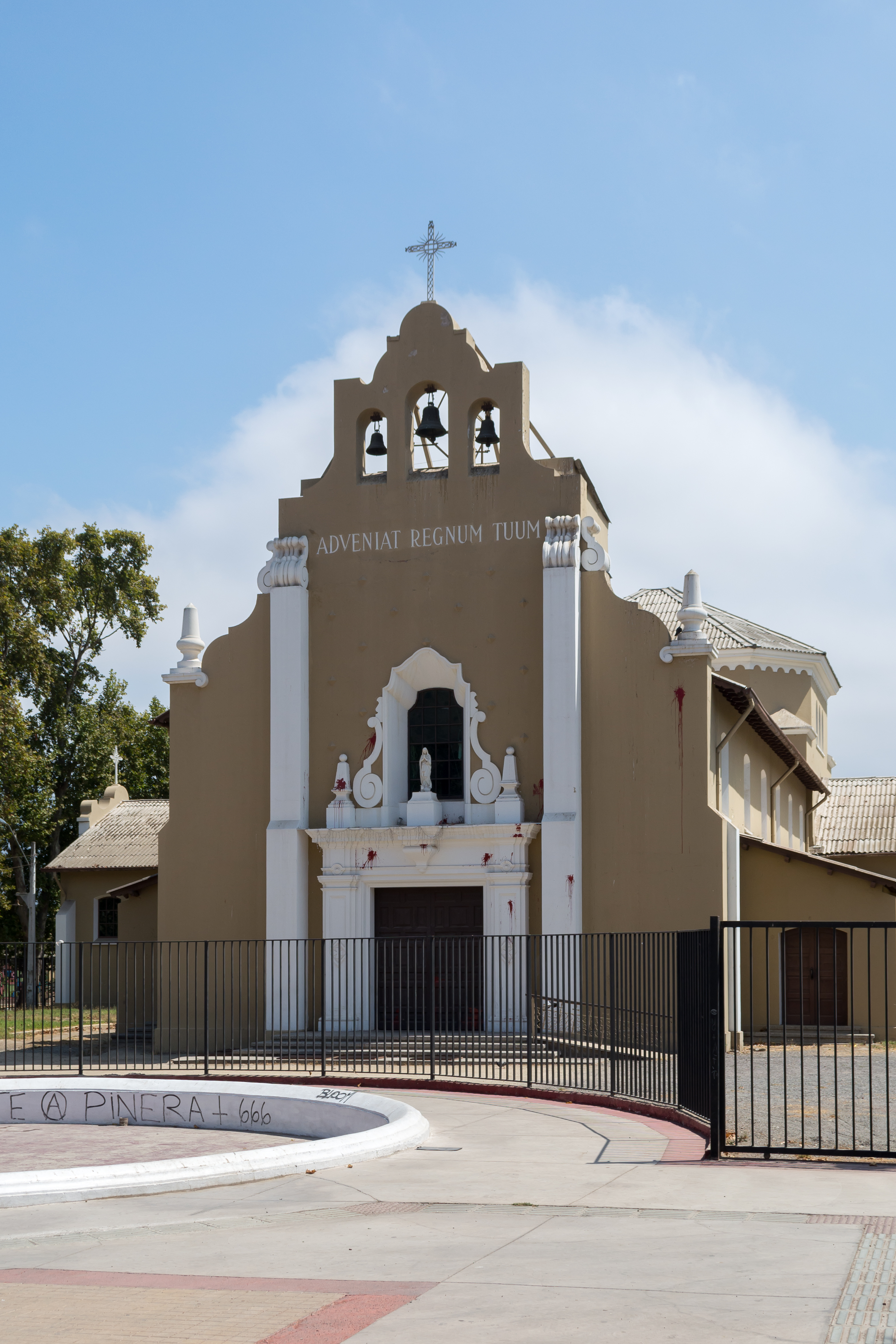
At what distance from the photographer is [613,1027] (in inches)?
677

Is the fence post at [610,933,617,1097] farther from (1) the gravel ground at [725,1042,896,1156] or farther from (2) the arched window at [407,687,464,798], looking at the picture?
(2) the arched window at [407,687,464,798]

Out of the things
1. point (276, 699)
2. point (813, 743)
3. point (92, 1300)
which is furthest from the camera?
point (813, 743)

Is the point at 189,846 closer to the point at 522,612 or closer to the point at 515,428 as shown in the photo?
the point at 522,612

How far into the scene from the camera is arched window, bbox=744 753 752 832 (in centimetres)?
2972

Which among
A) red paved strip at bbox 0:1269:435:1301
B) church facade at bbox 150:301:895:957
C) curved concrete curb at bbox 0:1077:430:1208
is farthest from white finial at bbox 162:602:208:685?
red paved strip at bbox 0:1269:435:1301

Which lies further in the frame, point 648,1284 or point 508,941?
point 508,941

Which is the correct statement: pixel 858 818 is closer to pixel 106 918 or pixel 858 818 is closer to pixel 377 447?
pixel 377 447

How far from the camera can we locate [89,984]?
3572 cm

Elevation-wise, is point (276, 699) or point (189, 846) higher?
point (276, 699)

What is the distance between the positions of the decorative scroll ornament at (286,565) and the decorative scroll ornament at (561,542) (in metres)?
4.45

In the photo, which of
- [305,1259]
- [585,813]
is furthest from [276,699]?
[305,1259]

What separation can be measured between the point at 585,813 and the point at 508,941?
3631mm

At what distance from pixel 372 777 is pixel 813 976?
9348mm

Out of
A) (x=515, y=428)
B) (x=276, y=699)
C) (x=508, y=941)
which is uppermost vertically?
(x=515, y=428)
